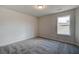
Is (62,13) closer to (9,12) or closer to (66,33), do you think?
(66,33)

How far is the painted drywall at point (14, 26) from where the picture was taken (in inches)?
136

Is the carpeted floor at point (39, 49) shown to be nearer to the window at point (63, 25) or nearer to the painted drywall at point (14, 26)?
the painted drywall at point (14, 26)

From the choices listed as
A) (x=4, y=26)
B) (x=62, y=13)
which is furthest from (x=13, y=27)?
(x=62, y=13)

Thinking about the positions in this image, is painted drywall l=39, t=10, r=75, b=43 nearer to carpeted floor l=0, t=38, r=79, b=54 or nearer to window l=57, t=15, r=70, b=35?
window l=57, t=15, r=70, b=35

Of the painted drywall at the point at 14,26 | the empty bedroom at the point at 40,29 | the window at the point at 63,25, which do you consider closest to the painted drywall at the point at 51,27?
the empty bedroom at the point at 40,29

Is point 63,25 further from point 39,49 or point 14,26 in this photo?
point 14,26

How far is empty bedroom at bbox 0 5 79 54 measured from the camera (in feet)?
9.88

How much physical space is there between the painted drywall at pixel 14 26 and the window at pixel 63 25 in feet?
6.84

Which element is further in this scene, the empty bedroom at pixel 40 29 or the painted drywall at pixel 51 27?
the painted drywall at pixel 51 27

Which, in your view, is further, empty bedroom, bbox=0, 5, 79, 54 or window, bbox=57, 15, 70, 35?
window, bbox=57, 15, 70, 35

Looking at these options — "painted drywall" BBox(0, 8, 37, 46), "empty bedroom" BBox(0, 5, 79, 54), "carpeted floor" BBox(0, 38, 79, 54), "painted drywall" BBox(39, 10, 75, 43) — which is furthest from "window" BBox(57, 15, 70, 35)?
"painted drywall" BBox(0, 8, 37, 46)
